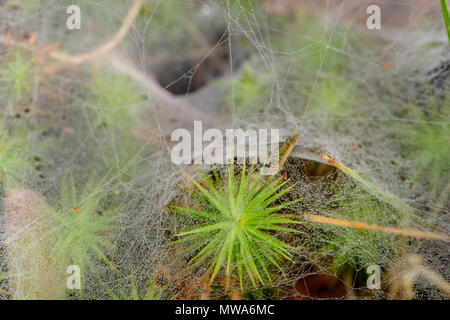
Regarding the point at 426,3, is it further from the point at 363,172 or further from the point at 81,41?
the point at 81,41

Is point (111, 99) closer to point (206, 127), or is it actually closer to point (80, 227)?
point (206, 127)

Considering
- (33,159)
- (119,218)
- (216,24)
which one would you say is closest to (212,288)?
(119,218)

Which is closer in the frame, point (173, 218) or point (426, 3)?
point (173, 218)

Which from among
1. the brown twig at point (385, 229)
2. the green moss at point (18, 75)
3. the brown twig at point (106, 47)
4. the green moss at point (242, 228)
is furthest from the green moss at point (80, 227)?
the brown twig at point (385, 229)

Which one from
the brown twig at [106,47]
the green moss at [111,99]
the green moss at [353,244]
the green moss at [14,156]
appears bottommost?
the green moss at [353,244]

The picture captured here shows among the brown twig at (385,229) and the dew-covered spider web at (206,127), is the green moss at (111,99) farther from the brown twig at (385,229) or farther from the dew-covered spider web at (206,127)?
the brown twig at (385,229)

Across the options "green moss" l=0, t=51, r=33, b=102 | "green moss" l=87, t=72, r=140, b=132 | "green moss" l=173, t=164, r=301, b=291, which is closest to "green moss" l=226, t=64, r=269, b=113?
"green moss" l=87, t=72, r=140, b=132

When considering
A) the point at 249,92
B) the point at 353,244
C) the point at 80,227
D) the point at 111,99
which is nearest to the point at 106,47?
the point at 111,99

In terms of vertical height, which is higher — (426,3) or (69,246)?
(426,3)
